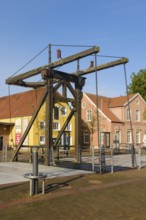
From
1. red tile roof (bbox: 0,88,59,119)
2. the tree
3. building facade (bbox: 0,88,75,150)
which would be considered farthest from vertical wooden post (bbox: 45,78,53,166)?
the tree

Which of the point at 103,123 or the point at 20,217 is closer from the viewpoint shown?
the point at 20,217

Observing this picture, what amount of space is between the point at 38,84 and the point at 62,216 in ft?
40.4

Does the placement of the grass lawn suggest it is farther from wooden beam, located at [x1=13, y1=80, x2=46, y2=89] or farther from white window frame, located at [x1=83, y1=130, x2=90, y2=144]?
white window frame, located at [x1=83, y1=130, x2=90, y2=144]

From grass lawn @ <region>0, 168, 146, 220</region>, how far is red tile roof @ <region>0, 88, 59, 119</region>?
1105 inches

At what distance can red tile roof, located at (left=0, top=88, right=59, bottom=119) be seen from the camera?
3850 centimetres

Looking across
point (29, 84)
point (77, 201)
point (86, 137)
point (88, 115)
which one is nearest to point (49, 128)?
point (29, 84)

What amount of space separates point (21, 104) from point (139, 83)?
2200 centimetres

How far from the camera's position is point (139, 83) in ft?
171

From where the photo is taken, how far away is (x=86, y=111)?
44.4 metres

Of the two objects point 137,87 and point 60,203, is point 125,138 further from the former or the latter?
point 60,203

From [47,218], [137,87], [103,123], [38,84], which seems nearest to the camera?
[47,218]

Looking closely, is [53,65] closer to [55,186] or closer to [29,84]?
[29,84]

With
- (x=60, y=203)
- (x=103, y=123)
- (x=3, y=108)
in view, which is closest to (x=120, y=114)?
(x=103, y=123)

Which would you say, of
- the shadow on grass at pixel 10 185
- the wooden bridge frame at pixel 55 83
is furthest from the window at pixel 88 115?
the shadow on grass at pixel 10 185
